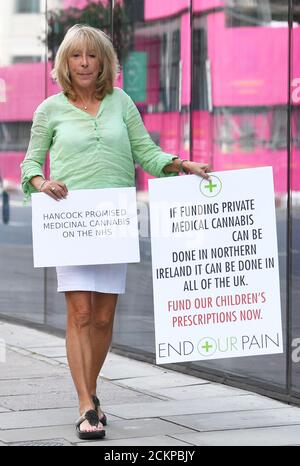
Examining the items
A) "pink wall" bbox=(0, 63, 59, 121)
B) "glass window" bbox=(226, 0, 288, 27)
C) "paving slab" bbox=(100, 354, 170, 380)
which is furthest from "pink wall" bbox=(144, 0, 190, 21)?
"paving slab" bbox=(100, 354, 170, 380)

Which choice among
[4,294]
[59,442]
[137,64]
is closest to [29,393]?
[59,442]

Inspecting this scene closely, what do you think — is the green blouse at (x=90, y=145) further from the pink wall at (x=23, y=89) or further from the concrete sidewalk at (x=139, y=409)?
the pink wall at (x=23, y=89)

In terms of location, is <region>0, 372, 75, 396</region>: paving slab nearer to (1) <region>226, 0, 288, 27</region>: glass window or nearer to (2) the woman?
(2) the woman

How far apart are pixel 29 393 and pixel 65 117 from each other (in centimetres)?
179

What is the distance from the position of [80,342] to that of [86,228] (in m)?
0.55

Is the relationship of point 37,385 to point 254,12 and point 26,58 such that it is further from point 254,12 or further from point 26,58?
point 26,58

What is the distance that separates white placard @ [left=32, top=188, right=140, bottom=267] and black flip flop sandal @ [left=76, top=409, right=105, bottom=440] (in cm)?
71

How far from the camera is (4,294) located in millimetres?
10664

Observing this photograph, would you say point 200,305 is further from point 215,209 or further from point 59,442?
point 59,442

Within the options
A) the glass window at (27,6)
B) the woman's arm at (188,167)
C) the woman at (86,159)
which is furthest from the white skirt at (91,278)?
the glass window at (27,6)

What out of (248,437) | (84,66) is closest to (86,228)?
(84,66)

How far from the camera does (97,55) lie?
20.4 ft

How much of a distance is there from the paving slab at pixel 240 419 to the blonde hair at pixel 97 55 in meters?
1.66
